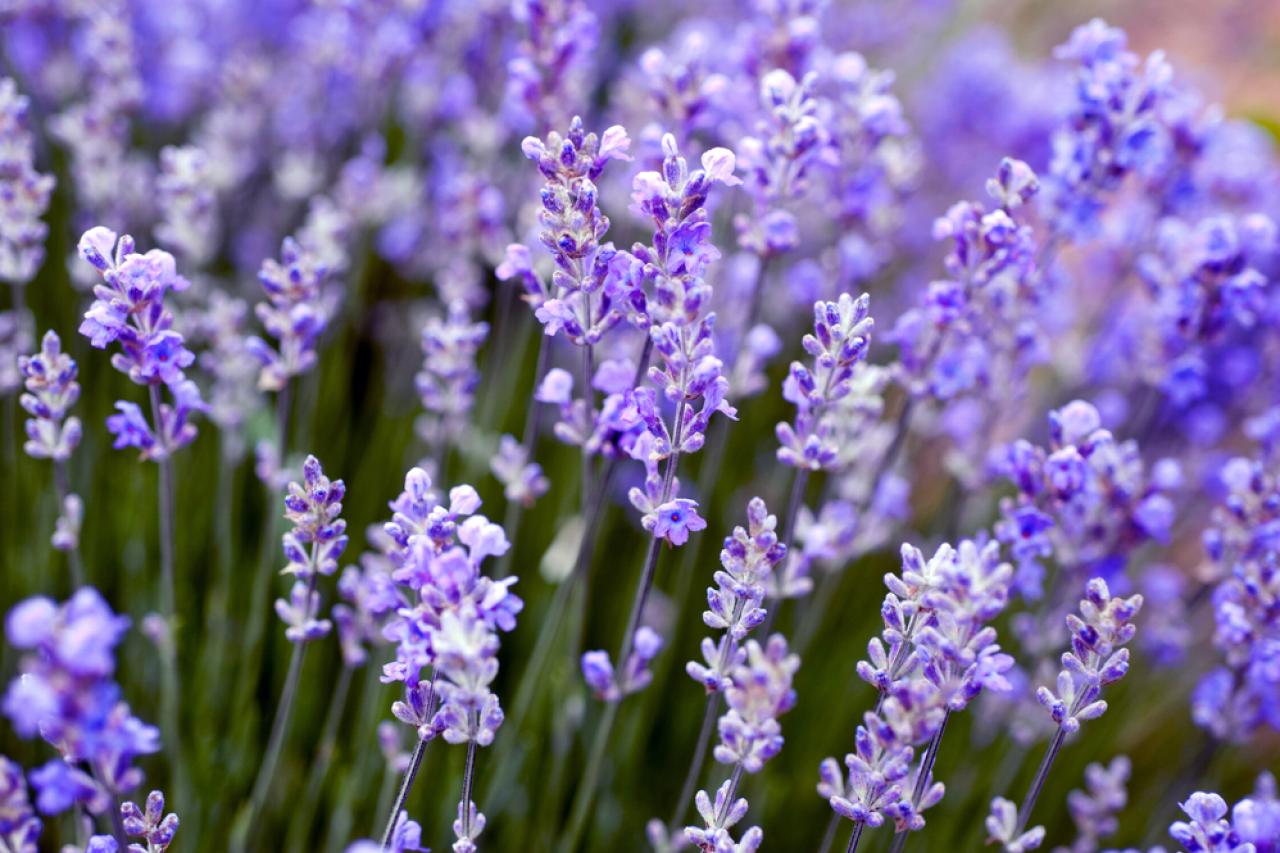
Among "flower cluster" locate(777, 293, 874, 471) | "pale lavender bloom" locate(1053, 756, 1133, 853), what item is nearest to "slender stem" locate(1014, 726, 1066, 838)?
"pale lavender bloom" locate(1053, 756, 1133, 853)

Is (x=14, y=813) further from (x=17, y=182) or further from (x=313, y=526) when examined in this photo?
(x=17, y=182)

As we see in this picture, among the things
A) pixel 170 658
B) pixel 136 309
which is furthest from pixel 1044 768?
pixel 170 658

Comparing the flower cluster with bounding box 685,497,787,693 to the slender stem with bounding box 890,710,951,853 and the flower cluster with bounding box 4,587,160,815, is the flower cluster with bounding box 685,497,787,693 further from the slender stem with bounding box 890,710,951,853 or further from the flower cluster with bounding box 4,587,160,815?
the flower cluster with bounding box 4,587,160,815

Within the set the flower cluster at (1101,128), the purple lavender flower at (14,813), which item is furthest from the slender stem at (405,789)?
the flower cluster at (1101,128)

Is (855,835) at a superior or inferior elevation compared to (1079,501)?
inferior

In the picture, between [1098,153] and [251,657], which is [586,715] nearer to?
[251,657]

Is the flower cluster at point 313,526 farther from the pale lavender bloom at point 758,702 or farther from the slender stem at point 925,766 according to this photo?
the slender stem at point 925,766
